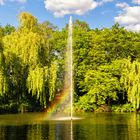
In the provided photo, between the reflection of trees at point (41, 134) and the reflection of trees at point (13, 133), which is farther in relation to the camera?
the reflection of trees at point (13, 133)

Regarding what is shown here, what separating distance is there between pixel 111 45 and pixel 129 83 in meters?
9.69

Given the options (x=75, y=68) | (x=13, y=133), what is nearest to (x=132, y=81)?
(x=75, y=68)

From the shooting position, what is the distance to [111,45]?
62.1 meters

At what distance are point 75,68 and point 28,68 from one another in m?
11.6

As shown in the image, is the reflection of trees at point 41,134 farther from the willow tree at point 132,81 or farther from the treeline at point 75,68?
the willow tree at point 132,81

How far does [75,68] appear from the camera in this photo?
6194 centimetres

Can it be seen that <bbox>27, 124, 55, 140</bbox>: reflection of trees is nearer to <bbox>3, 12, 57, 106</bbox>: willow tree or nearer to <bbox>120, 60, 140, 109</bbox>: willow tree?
<bbox>3, 12, 57, 106</bbox>: willow tree

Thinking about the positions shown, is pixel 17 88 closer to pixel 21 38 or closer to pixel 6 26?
pixel 21 38

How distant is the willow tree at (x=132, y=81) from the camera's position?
5300cm

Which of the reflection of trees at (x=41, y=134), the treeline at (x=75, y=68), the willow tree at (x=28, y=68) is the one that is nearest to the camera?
the reflection of trees at (x=41, y=134)

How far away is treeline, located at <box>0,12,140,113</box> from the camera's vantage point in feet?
168

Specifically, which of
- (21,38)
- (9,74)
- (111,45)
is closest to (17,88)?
(9,74)

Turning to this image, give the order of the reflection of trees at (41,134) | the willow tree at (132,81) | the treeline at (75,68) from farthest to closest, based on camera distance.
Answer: the willow tree at (132,81) → the treeline at (75,68) → the reflection of trees at (41,134)

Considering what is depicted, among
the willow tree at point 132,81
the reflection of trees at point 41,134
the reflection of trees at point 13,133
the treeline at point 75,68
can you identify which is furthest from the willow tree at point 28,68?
the reflection of trees at point 41,134
